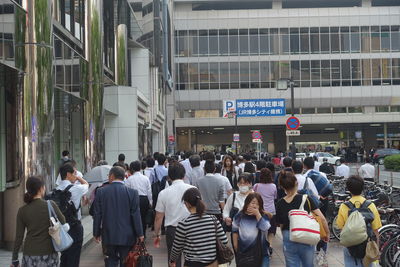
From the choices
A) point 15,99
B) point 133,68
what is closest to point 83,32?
point 15,99

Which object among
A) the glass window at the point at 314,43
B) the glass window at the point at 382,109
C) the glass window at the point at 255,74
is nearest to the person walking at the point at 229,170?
the glass window at the point at 255,74

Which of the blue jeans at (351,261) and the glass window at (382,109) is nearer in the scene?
the blue jeans at (351,261)

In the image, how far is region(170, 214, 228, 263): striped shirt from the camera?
571 cm

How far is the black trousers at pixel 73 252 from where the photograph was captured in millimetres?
7406

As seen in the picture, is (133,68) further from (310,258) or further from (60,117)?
(310,258)

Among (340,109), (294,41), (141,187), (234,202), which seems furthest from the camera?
(340,109)

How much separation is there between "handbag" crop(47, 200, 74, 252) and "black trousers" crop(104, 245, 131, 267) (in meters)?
1.29

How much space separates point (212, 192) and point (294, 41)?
54.1 meters

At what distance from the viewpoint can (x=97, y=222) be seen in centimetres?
734

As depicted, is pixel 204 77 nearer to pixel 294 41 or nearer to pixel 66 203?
pixel 294 41

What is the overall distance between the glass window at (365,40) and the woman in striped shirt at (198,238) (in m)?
58.2

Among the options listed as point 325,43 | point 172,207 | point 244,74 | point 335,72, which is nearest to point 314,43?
point 325,43

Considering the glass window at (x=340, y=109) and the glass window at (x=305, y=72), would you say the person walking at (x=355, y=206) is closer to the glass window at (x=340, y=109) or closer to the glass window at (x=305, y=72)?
the glass window at (x=305, y=72)

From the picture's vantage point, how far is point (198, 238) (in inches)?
225
